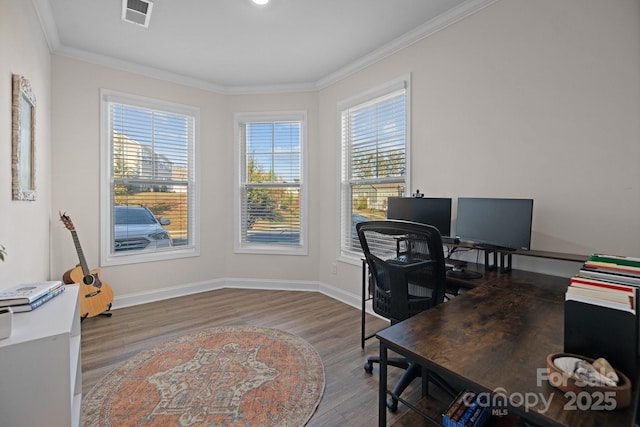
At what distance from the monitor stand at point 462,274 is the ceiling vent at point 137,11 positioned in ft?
10.1

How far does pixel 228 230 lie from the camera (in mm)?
4238

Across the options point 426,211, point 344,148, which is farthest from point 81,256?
point 426,211

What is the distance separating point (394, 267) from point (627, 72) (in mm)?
1715

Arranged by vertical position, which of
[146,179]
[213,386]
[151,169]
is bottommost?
[213,386]

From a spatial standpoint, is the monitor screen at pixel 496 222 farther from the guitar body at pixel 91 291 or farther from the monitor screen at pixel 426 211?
the guitar body at pixel 91 291

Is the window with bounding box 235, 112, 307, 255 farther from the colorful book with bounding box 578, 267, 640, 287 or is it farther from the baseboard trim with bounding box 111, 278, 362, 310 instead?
the colorful book with bounding box 578, 267, 640, 287

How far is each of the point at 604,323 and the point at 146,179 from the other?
4123mm

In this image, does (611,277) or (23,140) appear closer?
(611,277)

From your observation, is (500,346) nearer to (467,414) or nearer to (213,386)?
(467,414)

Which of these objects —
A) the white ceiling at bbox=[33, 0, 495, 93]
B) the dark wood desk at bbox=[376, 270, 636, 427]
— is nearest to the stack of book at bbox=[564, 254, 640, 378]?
the dark wood desk at bbox=[376, 270, 636, 427]

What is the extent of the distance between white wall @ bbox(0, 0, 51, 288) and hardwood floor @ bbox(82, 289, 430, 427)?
0.79 m

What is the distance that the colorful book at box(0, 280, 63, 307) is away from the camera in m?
1.43

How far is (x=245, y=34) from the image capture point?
286 cm

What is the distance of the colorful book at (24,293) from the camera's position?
1.43 metres
